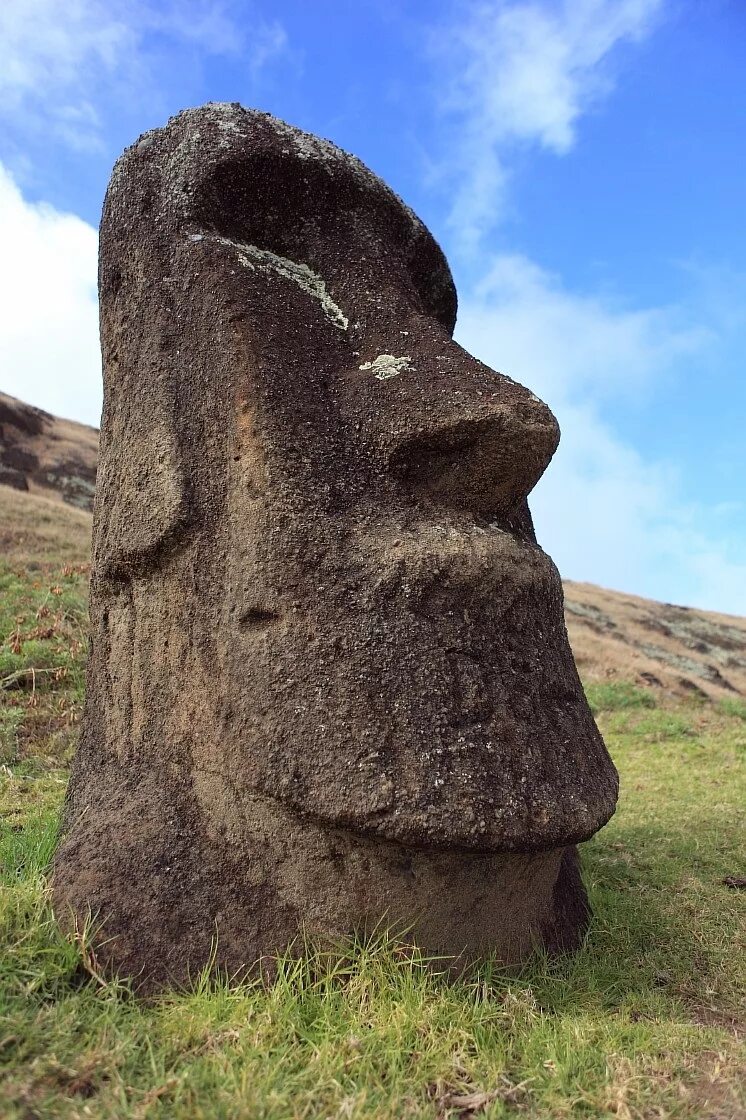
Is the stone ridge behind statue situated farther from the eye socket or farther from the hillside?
the hillside

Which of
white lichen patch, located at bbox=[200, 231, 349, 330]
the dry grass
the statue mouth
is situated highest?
white lichen patch, located at bbox=[200, 231, 349, 330]

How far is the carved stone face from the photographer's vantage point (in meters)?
2.56

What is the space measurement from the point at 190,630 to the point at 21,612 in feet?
18.9

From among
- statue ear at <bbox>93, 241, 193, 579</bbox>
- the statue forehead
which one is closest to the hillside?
statue ear at <bbox>93, 241, 193, 579</bbox>

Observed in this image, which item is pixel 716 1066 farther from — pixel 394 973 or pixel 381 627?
pixel 381 627

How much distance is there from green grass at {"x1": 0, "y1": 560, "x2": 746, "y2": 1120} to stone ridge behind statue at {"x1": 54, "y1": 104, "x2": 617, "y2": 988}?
0.44ft

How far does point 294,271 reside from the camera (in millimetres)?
3273

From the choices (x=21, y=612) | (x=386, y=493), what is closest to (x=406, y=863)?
(x=386, y=493)

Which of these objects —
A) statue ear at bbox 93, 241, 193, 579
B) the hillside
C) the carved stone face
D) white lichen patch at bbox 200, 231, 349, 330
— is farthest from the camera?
the hillside

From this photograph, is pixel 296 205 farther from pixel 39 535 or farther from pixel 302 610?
pixel 39 535

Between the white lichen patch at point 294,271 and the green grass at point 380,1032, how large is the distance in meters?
2.21

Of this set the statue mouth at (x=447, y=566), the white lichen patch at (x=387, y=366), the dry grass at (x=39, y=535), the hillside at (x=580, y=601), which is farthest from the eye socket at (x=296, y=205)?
the hillside at (x=580, y=601)

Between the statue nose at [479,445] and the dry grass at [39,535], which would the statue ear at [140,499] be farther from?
the dry grass at [39,535]

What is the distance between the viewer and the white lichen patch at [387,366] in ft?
9.91
